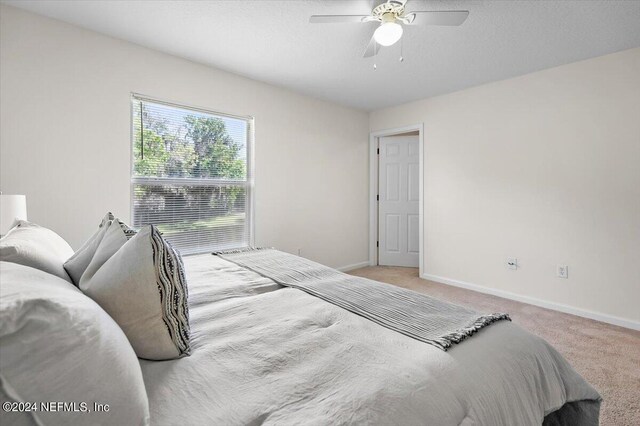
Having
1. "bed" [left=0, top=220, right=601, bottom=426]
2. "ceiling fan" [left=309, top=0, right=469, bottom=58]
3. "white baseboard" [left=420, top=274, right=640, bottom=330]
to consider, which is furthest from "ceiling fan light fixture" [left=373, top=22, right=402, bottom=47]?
"white baseboard" [left=420, top=274, right=640, bottom=330]

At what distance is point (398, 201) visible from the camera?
495cm

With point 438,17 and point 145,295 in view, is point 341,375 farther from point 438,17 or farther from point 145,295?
point 438,17

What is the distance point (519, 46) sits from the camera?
108 inches

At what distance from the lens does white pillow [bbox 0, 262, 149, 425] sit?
1.60ft

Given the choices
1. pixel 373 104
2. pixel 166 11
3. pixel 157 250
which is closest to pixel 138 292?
pixel 157 250

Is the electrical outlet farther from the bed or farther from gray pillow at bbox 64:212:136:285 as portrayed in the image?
gray pillow at bbox 64:212:136:285

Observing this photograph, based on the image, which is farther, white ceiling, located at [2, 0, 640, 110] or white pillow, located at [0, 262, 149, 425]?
white ceiling, located at [2, 0, 640, 110]

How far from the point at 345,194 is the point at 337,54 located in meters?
2.16

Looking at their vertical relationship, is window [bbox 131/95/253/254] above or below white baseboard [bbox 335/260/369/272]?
above

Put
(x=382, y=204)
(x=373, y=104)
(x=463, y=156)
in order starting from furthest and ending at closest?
1. (x=382, y=204)
2. (x=373, y=104)
3. (x=463, y=156)

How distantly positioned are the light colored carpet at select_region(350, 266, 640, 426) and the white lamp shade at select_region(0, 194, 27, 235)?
342 centimetres

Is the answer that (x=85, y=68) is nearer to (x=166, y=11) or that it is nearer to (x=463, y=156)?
(x=166, y=11)

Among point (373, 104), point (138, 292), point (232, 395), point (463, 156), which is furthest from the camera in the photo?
point (373, 104)

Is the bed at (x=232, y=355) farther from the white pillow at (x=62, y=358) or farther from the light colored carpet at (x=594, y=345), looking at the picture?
the light colored carpet at (x=594, y=345)
